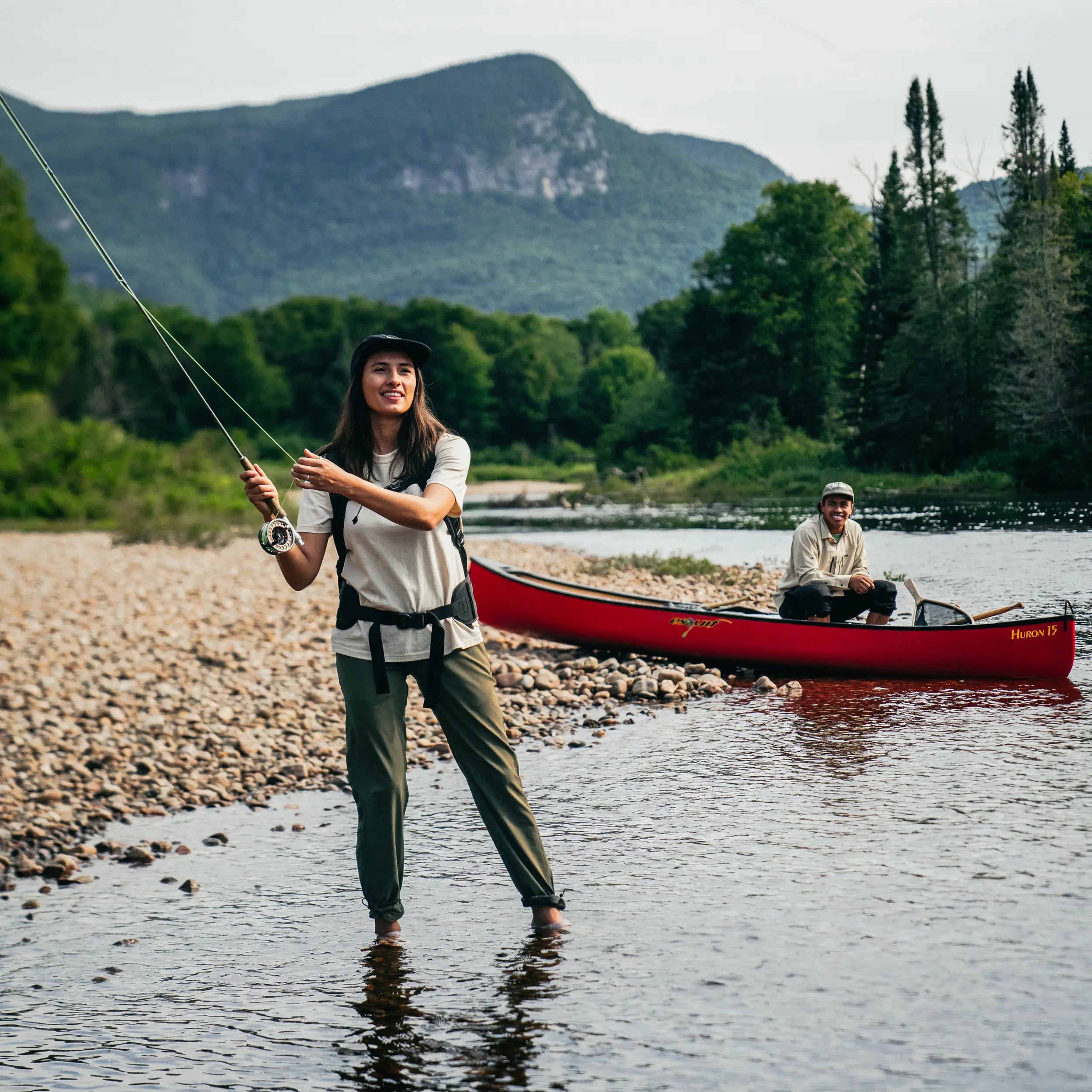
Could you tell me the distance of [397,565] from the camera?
152 inches

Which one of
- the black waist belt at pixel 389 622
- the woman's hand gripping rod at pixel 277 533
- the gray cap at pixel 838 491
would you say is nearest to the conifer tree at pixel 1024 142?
the gray cap at pixel 838 491

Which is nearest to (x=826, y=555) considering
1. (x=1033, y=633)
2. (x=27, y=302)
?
(x=1033, y=633)

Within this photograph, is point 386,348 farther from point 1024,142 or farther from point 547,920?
point 1024,142

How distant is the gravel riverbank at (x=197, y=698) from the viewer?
7.22 meters

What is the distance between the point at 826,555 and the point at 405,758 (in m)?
5.18

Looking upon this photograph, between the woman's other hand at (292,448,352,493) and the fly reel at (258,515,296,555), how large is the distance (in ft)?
0.73

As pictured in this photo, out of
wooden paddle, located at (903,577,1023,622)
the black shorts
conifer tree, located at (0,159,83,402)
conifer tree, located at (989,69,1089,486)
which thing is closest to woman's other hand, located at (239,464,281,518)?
conifer tree, located at (989,69,1089,486)

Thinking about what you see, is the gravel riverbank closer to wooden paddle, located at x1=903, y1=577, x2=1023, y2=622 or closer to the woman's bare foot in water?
wooden paddle, located at x1=903, y1=577, x2=1023, y2=622

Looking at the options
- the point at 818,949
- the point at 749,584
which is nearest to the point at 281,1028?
the point at 818,949

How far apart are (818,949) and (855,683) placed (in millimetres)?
4930

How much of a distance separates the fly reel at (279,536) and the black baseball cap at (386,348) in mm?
567

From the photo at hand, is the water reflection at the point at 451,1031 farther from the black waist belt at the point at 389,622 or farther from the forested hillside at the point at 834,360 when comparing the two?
the forested hillside at the point at 834,360

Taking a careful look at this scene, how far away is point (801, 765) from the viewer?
22.4 ft

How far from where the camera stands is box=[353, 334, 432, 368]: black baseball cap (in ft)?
12.9
